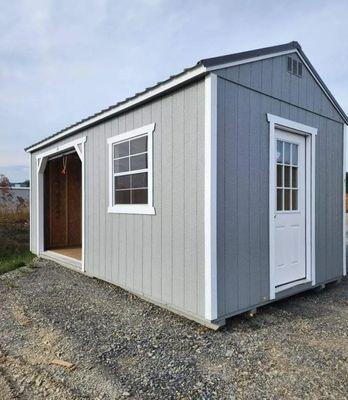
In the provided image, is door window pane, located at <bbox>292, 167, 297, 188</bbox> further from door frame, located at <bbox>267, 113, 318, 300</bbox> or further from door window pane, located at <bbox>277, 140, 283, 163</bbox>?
door window pane, located at <bbox>277, 140, 283, 163</bbox>

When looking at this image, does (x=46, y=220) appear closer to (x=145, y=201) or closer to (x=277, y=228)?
(x=145, y=201)

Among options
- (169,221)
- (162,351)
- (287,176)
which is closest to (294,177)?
(287,176)

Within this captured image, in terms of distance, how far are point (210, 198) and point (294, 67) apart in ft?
8.14

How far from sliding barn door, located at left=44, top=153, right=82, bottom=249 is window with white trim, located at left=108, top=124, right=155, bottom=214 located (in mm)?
3719

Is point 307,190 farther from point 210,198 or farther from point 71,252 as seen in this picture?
point 71,252

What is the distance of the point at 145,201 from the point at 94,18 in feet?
12.8

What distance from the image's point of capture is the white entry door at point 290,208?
14.1 ft

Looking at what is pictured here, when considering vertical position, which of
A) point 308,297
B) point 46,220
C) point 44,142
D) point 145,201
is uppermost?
point 44,142

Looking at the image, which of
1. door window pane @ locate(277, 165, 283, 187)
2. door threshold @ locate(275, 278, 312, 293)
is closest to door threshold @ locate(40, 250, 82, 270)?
door threshold @ locate(275, 278, 312, 293)

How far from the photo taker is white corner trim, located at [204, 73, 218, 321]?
3322 millimetres

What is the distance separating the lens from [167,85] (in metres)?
3.77

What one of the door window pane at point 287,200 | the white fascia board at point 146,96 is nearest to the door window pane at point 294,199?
the door window pane at point 287,200

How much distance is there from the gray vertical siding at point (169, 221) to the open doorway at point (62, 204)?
3.49 m

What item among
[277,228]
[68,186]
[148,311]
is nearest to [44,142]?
[68,186]
